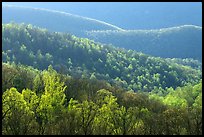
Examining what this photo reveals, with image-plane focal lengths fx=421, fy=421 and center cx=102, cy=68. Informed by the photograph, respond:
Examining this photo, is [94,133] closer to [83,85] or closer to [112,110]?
[112,110]

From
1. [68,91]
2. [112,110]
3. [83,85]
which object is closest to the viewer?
[112,110]

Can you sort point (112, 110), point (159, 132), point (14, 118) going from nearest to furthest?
point (14, 118)
point (159, 132)
point (112, 110)

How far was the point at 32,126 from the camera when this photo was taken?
5816 cm

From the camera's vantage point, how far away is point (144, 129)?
63.8 meters

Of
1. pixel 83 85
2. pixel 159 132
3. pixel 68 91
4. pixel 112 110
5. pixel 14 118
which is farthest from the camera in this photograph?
pixel 83 85

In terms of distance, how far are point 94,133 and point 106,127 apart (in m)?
2.81

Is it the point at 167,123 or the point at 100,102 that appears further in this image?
the point at 100,102

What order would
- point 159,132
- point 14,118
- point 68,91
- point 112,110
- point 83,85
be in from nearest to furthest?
1. point 14,118
2. point 159,132
3. point 112,110
4. point 68,91
5. point 83,85

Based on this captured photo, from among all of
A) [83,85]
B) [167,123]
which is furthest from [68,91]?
[167,123]

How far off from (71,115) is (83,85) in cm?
3297

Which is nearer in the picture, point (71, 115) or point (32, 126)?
point (32, 126)

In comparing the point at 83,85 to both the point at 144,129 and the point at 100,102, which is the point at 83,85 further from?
the point at 144,129

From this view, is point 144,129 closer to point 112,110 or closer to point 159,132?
point 159,132

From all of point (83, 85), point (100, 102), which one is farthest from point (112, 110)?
point (83, 85)
